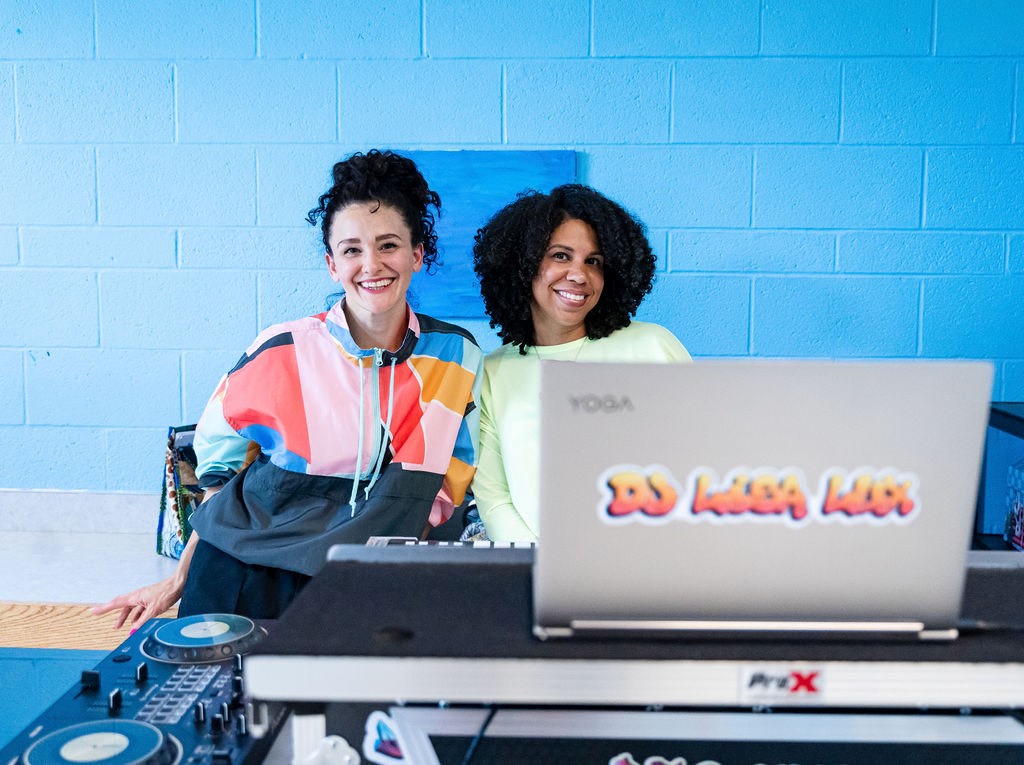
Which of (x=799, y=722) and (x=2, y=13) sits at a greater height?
(x=2, y=13)

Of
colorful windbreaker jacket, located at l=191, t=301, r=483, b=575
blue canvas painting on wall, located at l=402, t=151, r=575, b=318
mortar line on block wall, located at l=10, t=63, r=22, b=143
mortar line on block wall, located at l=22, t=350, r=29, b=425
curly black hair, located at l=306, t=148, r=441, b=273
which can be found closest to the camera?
colorful windbreaker jacket, located at l=191, t=301, r=483, b=575

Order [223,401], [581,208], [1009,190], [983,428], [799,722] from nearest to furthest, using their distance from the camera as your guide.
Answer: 1. [983,428]
2. [799,722]
3. [223,401]
4. [581,208]
5. [1009,190]

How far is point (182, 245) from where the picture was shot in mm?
2887

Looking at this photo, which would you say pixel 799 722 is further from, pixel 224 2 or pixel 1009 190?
pixel 224 2

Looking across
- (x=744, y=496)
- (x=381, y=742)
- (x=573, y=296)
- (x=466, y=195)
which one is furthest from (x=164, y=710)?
(x=466, y=195)

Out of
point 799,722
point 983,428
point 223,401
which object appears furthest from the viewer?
point 223,401

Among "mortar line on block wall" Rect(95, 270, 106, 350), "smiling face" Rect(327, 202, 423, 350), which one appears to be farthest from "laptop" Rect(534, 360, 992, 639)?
"mortar line on block wall" Rect(95, 270, 106, 350)

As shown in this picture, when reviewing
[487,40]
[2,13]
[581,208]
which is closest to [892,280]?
[581,208]

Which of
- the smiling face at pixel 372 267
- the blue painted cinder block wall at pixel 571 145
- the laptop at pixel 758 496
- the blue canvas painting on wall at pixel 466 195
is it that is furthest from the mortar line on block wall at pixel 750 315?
the laptop at pixel 758 496

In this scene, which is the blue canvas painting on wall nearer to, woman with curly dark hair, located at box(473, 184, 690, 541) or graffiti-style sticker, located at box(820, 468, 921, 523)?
woman with curly dark hair, located at box(473, 184, 690, 541)

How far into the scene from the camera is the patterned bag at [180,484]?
2.71m

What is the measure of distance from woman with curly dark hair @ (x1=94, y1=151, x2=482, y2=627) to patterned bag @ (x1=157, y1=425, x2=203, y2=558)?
0.97 metres

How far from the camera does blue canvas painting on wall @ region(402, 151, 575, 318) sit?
2.77 metres

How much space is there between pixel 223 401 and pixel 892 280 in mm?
2083
